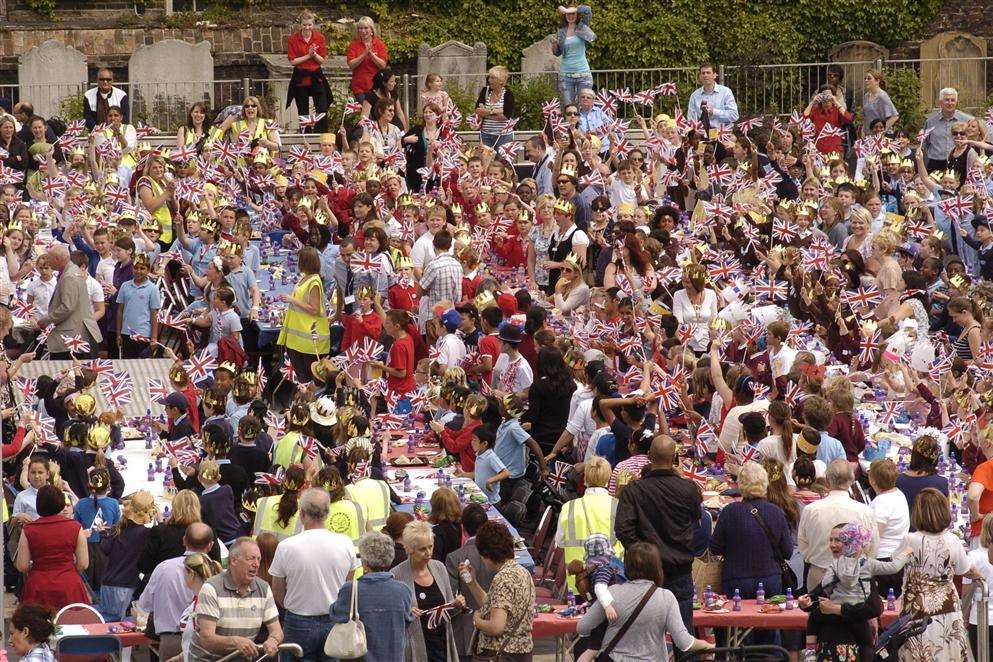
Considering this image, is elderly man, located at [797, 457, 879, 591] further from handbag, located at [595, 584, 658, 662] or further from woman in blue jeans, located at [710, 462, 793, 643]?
handbag, located at [595, 584, 658, 662]

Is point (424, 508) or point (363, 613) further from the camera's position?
point (424, 508)

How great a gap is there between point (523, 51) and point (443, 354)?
15994 millimetres

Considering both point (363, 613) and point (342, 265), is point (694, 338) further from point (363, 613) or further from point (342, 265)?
point (363, 613)

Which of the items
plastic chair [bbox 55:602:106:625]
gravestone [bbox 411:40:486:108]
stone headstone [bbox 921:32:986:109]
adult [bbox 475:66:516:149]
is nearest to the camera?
plastic chair [bbox 55:602:106:625]

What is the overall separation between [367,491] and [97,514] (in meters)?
1.83

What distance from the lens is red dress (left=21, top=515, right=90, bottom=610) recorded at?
1180 centimetres

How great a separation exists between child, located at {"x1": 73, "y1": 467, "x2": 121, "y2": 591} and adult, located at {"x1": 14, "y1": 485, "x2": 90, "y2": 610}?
2.06ft

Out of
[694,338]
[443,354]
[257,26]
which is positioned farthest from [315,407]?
[257,26]

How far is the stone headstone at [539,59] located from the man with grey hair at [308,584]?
67.6 feet

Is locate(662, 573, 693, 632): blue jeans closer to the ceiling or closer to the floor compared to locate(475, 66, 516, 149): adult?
closer to the floor

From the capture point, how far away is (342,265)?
18344 millimetres

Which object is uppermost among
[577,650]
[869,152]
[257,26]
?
[257,26]

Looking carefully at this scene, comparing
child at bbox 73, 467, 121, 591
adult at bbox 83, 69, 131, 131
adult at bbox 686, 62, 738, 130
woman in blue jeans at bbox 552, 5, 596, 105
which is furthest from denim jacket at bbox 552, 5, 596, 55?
child at bbox 73, 467, 121, 591

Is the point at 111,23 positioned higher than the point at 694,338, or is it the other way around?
the point at 111,23
